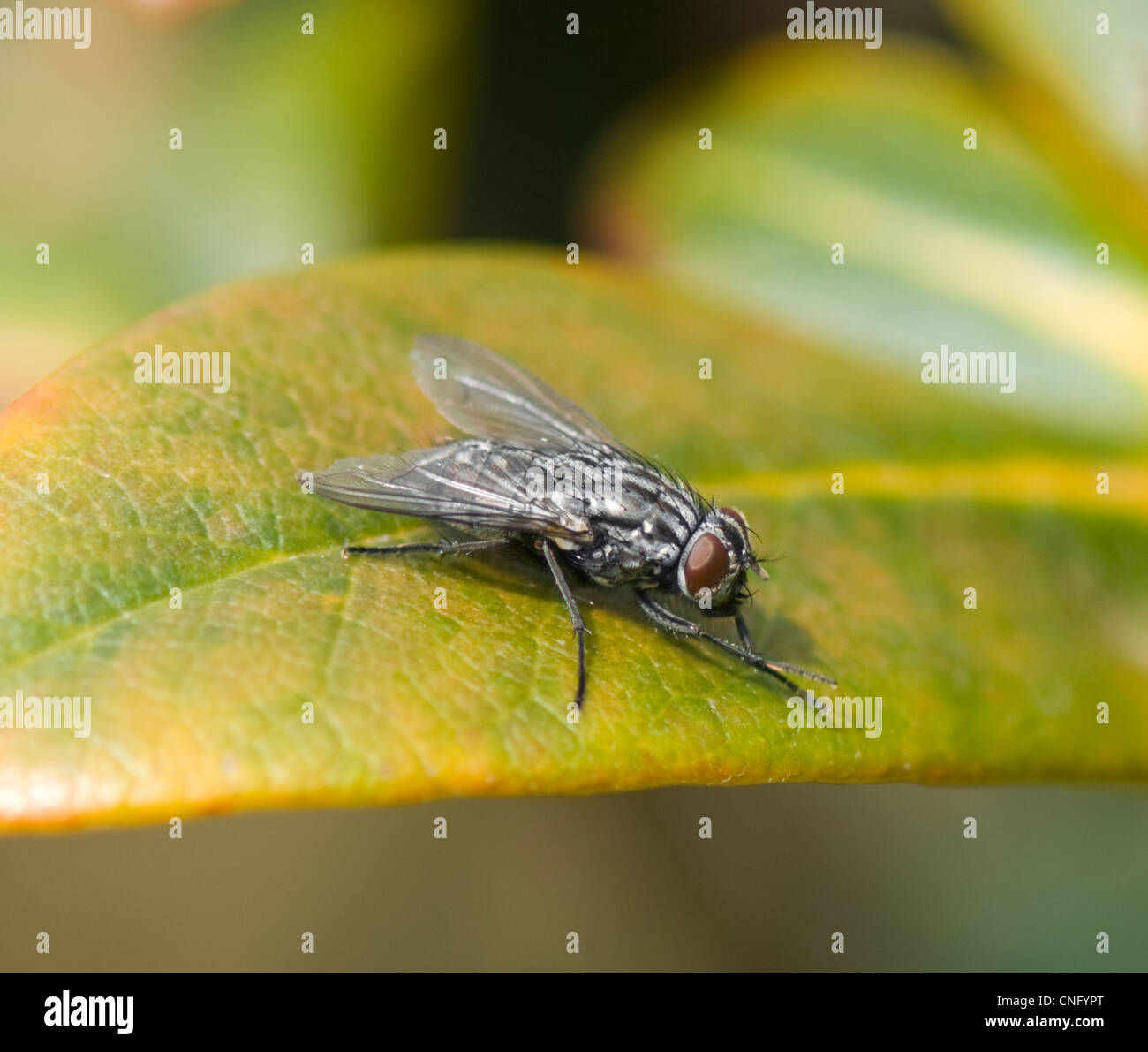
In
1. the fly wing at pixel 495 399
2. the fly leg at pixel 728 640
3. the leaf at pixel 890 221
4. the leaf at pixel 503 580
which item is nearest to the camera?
the leaf at pixel 503 580

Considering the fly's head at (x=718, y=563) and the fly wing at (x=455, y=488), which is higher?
the fly wing at (x=455, y=488)

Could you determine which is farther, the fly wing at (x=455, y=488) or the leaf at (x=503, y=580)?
the fly wing at (x=455, y=488)

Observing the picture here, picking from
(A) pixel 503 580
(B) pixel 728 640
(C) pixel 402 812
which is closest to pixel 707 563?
(B) pixel 728 640

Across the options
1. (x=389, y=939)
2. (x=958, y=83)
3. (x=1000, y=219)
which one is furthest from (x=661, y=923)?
(x=958, y=83)

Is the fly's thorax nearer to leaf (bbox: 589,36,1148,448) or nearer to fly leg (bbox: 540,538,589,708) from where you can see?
fly leg (bbox: 540,538,589,708)

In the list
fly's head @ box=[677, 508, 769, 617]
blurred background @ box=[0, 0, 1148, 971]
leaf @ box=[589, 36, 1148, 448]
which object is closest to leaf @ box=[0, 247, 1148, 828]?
fly's head @ box=[677, 508, 769, 617]

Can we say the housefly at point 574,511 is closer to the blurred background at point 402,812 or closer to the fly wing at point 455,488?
the fly wing at point 455,488

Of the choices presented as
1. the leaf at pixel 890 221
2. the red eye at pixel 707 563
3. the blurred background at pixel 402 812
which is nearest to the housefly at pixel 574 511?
the red eye at pixel 707 563
